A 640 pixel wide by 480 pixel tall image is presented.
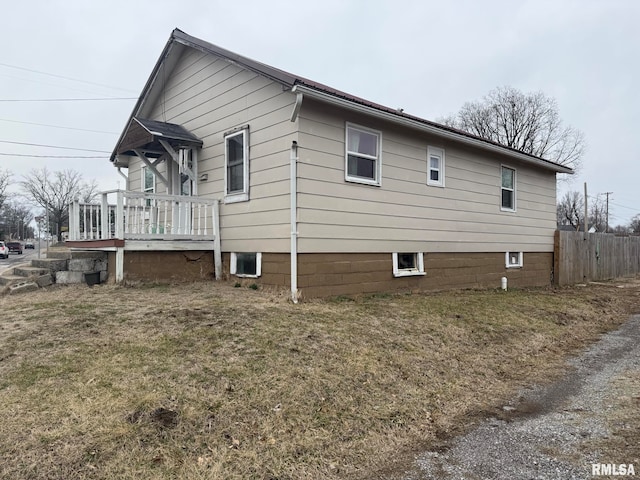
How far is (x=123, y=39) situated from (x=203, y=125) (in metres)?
10.8

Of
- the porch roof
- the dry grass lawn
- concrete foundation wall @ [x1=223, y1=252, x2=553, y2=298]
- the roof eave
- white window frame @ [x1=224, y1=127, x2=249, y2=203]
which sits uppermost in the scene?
the roof eave

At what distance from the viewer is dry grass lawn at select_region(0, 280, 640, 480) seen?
2682 mm

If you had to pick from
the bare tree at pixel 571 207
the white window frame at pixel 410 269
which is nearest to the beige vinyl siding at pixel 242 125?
the white window frame at pixel 410 269

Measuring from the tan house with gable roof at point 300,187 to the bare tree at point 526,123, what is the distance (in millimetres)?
31828

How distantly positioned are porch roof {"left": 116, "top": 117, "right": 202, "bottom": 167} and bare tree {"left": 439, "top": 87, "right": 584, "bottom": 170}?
1401 inches

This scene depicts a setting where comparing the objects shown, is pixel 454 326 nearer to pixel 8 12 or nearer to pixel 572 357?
pixel 572 357

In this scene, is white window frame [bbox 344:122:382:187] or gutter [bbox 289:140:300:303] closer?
gutter [bbox 289:140:300:303]

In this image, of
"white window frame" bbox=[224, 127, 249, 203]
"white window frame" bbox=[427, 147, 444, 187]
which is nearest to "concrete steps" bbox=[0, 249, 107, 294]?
"white window frame" bbox=[224, 127, 249, 203]

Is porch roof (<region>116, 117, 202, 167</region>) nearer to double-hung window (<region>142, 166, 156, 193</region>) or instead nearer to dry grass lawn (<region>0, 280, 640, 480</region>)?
double-hung window (<region>142, 166, 156, 193</region>)

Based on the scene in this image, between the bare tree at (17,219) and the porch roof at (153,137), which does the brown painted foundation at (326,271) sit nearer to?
the porch roof at (153,137)

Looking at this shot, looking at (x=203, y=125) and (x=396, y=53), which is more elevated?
(x=396, y=53)

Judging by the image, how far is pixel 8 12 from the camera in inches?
564

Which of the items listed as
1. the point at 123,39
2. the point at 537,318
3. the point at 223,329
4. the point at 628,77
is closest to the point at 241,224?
the point at 223,329

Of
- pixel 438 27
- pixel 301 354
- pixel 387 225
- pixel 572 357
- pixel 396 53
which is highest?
pixel 396 53
